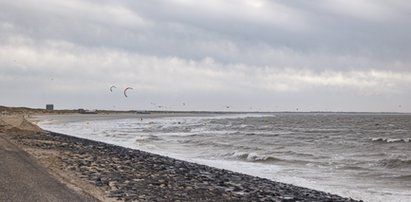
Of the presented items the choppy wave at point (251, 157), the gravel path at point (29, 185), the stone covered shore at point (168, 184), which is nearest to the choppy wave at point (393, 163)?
the choppy wave at point (251, 157)

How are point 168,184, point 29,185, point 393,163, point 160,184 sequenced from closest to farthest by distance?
point 29,185 → point 160,184 → point 168,184 → point 393,163

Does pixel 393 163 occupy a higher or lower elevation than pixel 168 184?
lower

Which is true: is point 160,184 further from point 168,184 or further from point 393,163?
point 393,163

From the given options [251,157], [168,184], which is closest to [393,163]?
[251,157]

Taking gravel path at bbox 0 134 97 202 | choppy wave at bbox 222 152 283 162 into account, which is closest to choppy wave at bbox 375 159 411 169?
choppy wave at bbox 222 152 283 162

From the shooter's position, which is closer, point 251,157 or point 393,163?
point 393,163

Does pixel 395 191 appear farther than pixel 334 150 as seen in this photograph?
No

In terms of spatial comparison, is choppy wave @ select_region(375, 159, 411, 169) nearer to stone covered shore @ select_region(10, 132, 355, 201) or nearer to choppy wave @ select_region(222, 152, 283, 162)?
choppy wave @ select_region(222, 152, 283, 162)

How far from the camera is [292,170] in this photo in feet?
85.5

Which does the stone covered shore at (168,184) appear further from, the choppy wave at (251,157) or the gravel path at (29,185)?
the choppy wave at (251,157)

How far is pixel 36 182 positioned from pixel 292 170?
15.5 metres

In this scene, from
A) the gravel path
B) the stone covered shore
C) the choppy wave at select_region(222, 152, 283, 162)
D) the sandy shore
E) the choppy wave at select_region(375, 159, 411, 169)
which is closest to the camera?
the gravel path

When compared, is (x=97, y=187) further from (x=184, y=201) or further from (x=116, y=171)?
(x=116, y=171)

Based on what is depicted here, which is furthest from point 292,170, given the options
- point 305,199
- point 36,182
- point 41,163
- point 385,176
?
point 36,182
